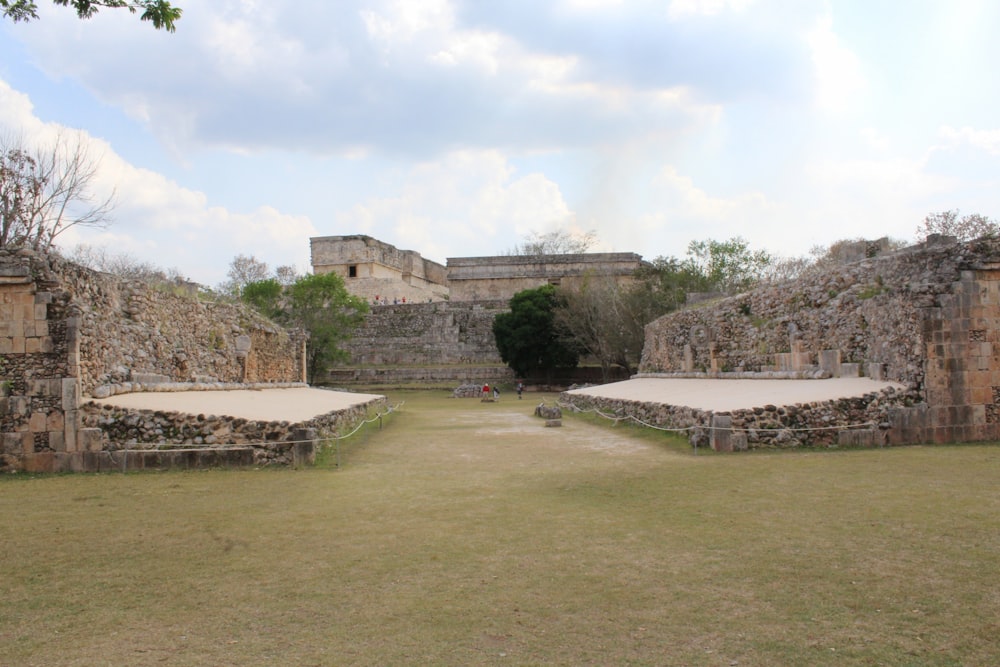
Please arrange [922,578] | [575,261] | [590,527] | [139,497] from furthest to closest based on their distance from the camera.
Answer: [575,261]
[139,497]
[590,527]
[922,578]

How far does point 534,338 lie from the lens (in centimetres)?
3372

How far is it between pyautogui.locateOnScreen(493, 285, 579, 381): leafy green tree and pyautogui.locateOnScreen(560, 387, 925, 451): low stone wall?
76.7 ft

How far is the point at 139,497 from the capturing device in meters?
7.17

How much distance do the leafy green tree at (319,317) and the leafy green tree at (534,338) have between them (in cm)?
705

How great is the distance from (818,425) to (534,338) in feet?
79.8

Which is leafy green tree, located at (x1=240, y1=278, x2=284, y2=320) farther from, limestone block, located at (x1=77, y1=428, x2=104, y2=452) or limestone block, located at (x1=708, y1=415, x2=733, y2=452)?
limestone block, located at (x1=708, y1=415, x2=733, y2=452)

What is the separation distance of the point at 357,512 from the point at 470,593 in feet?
7.90

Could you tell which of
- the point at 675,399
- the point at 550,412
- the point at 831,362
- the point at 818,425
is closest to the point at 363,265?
the point at 550,412

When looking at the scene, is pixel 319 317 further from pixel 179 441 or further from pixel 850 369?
pixel 850 369

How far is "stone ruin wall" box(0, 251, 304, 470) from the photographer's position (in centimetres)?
899

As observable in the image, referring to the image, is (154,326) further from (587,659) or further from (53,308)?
(587,659)

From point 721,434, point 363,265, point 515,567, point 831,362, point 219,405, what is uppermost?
point 363,265

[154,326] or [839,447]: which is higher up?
[154,326]

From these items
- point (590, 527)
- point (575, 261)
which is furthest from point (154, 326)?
point (575, 261)
